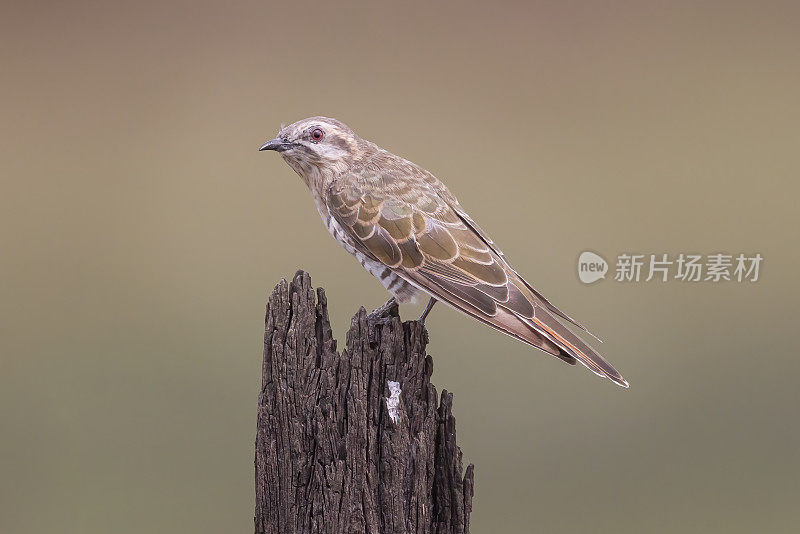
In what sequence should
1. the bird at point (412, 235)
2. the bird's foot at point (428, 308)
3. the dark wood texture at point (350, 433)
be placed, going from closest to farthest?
the dark wood texture at point (350, 433), the bird at point (412, 235), the bird's foot at point (428, 308)

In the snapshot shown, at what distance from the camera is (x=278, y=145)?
364cm

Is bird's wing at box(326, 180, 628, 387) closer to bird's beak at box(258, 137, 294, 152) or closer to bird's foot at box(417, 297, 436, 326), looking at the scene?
bird's foot at box(417, 297, 436, 326)

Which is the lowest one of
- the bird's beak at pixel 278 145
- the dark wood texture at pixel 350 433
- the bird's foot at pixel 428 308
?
the dark wood texture at pixel 350 433

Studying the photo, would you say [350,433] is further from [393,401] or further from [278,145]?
[278,145]

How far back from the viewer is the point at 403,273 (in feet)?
A: 11.6

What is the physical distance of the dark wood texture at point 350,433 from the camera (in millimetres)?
3287

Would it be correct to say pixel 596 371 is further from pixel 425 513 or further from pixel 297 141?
pixel 297 141

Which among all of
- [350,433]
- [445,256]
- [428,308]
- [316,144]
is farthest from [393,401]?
[316,144]

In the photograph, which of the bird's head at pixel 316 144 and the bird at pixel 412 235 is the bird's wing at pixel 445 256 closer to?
the bird at pixel 412 235

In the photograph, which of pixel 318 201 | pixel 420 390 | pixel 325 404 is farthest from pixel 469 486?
pixel 318 201

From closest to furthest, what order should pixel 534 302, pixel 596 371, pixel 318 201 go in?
pixel 596 371
pixel 534 302
pixel 318 201

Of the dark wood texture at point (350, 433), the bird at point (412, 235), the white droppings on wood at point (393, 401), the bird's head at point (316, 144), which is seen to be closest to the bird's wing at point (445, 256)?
the bird at point (412, 235)

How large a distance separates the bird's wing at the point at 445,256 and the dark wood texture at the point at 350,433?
0.73 ft

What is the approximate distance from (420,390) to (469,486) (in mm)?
392
